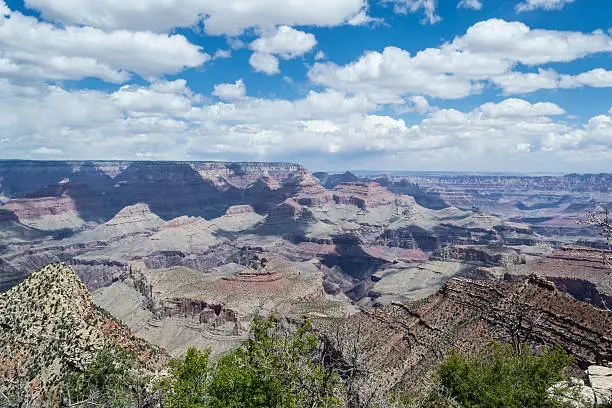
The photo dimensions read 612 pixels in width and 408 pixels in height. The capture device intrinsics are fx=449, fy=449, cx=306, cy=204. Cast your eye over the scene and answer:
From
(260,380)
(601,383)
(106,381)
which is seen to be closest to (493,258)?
(601,383)

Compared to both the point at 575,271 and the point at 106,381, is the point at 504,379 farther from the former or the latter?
the point at 575,271

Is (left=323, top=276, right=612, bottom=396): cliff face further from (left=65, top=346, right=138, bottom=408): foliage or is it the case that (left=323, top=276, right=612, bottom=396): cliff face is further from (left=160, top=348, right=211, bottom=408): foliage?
(left=65, top=346, right=138, bottom=408): foliage

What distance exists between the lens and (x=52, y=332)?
4103 centimetres

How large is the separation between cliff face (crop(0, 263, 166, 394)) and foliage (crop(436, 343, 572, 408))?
99.4 feet

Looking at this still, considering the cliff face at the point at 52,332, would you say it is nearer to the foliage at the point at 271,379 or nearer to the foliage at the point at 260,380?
the foliage at the point at 260,380

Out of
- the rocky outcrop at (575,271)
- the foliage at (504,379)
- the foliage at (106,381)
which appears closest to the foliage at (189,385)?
the foliage at (106,381)

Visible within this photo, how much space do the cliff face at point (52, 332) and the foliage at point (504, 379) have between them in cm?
3029

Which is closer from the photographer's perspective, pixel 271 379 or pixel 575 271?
pixel 271 379

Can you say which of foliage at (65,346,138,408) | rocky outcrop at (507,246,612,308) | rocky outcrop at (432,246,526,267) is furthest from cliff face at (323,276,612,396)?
rocky outcrop at (432,246,526,267)

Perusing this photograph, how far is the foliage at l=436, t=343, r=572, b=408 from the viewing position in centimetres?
3203

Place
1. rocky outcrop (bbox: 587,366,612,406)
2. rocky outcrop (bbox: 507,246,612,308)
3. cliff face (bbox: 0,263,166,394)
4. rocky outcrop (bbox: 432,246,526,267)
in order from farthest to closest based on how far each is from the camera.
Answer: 1. rocky outcrop (bbox: 432,246,526,267)
2. rocky outcrop (bbox: 507,246,612,308)
3. cliff face (bbox: 0,263,166,394)
4. rocky outcrop (bbox: 587,366,612,406)

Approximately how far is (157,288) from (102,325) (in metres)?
100

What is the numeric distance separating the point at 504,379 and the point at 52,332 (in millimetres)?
39236

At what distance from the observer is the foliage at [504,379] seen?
3203cm
